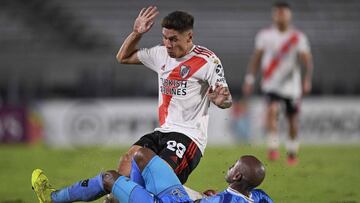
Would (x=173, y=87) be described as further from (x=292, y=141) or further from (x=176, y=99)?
(x=292, y=141)

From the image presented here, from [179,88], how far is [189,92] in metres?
0.10

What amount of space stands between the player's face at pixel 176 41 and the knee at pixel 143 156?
99cm

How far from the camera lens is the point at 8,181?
9977mm

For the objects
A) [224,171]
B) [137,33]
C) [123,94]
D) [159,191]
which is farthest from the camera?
[123,94]

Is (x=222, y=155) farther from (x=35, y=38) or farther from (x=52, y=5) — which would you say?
(x=52, y=5)

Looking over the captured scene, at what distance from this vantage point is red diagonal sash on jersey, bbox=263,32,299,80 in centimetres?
1244

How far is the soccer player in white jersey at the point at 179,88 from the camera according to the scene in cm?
639

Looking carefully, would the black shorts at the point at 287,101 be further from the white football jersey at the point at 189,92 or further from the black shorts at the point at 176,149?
the black shorts at the point at 176,149

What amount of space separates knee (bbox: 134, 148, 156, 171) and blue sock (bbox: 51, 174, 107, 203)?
357 millimetres

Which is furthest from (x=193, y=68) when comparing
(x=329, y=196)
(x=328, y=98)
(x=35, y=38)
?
(x=35, y=38)

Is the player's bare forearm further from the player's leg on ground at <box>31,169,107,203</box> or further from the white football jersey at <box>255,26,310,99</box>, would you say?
the white football jersey at <box>255,26,310,99</box>

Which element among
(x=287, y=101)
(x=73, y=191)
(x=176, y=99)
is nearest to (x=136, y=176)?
(x=73, y=191)

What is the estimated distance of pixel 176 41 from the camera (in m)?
6.47

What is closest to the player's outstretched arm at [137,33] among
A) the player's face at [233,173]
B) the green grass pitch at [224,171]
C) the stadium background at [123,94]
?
the player's face at [233,173]
